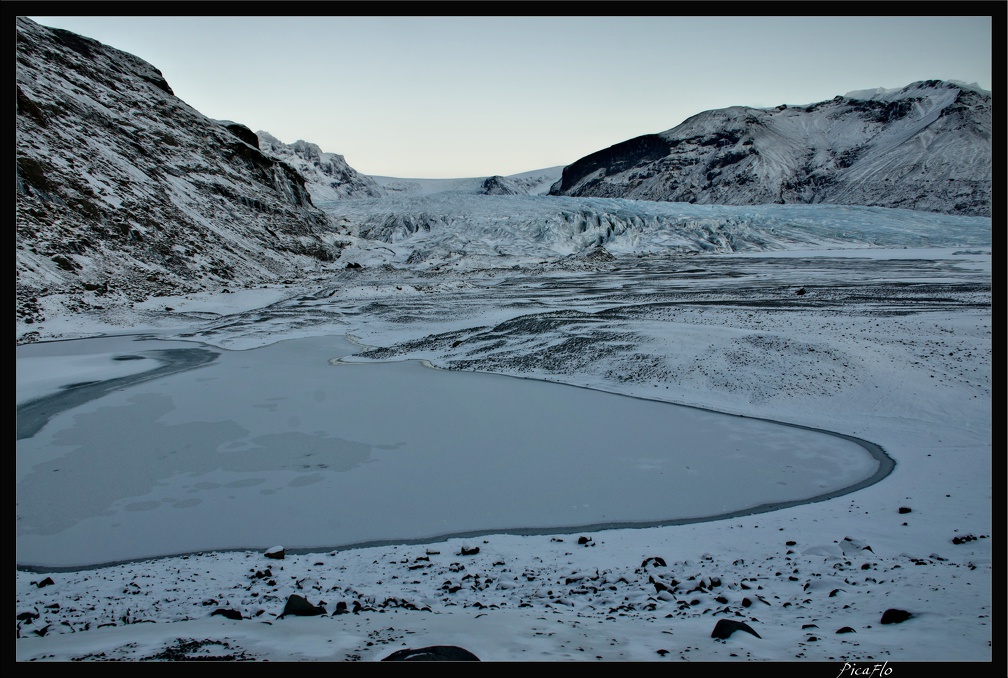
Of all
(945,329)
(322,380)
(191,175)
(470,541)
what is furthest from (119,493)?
(191,175)

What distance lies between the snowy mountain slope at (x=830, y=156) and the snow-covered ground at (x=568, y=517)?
55.5 m

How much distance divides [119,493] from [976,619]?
21.1ft

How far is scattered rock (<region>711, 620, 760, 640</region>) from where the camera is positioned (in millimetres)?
2764

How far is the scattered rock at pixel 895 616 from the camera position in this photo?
2904 millimetres

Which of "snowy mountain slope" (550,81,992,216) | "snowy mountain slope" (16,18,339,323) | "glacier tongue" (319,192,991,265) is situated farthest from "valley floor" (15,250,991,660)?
"snowy mountain slope" (550,81,992,216)

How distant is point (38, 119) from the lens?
2298 centimetres

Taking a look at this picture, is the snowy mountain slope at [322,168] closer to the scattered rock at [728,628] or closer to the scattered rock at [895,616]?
the scattered rock at [728,628]

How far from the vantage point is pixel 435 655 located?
239 cm

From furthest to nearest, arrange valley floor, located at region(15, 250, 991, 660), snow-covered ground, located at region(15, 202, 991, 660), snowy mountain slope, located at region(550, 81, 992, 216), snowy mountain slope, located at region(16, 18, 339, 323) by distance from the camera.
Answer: snowy mountain slope, located at region(550, 81, 992, 216) < snowy mountain slope, located at region(16, 18, 339, 323) < snow-covered ground, located at region(15, 202, 991, 660) < valley floor, located at region(15, 250, 991, 660)

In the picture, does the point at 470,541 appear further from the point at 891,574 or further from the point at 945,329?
the point at 945,329

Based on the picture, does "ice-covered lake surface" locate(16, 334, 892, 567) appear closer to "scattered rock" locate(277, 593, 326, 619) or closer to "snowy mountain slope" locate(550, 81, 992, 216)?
"scattered rock" locate(277, 593, 326, 619)

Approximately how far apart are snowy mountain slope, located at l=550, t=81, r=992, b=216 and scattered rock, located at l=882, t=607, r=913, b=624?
63850mm
